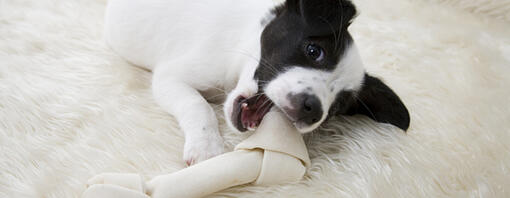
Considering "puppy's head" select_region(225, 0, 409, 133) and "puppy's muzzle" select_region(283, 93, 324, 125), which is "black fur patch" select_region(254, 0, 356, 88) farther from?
"puppy's muzzle" select_region(283, 93, 324, 125)

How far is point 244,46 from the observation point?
6.30 ft

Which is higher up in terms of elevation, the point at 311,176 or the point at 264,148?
the point at 264,148

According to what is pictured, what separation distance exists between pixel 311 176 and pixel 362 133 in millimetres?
315

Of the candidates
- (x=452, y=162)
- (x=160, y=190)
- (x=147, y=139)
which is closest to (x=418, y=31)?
(x=452, y=162)

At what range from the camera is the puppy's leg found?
164 centimetres

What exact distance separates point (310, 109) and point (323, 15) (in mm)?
424

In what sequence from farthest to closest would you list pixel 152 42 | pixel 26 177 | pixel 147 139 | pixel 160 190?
1. pixel 152 42
2. pixel 147 139
3. pixel 26 177
4. pixel 160 190

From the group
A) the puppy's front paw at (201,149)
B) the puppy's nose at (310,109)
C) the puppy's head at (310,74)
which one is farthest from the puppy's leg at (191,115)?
the puppy's nose at (310,109)

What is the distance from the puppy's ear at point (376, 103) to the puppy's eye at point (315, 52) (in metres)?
0.16

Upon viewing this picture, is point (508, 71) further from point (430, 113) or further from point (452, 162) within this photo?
point (452, 162)

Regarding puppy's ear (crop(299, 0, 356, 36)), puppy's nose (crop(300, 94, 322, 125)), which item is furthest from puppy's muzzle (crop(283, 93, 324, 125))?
puppy's ear (crop(299, 0, 356, 36))

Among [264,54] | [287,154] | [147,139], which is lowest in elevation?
[147,139]

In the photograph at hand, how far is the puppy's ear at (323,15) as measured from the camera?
1.67m

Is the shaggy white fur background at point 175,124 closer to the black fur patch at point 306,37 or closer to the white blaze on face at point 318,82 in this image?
the white blaze on face at point 318,82
